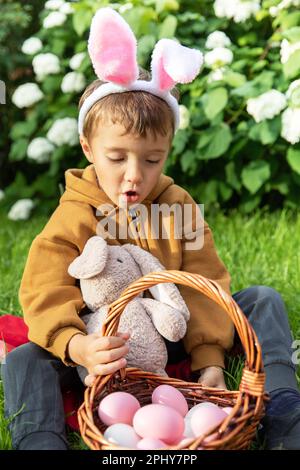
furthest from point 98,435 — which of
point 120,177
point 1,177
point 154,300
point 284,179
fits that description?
point 1,177

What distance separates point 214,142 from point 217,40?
43 centimetres

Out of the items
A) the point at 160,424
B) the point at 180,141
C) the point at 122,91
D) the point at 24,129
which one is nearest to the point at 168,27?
the point at 180,141

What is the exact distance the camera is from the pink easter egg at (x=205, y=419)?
1696 mm

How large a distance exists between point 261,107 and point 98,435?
1953mm

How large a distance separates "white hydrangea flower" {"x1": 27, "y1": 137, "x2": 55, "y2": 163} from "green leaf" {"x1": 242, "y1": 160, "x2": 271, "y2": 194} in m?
0.94

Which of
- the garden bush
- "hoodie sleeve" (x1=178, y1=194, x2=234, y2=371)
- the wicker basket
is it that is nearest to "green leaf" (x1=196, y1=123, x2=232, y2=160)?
the garden bush

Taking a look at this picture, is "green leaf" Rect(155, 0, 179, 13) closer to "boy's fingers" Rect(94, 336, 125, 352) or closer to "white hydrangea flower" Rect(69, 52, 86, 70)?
"white hydrangea flower" Rect(69, 52, 86, 70)

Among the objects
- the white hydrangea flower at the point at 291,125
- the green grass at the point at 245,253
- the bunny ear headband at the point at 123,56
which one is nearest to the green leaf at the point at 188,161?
the green grass at the point at 245,253

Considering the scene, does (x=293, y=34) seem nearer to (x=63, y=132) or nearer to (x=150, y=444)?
(x=63, y=132)

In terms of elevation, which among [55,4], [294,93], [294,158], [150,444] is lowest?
[150,444]

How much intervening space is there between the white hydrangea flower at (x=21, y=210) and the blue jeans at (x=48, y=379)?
192cm

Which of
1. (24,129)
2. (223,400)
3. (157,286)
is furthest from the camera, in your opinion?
(24,129)

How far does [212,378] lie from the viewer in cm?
203

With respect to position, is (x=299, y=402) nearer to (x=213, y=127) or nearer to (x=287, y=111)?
(x=287, y=111)
